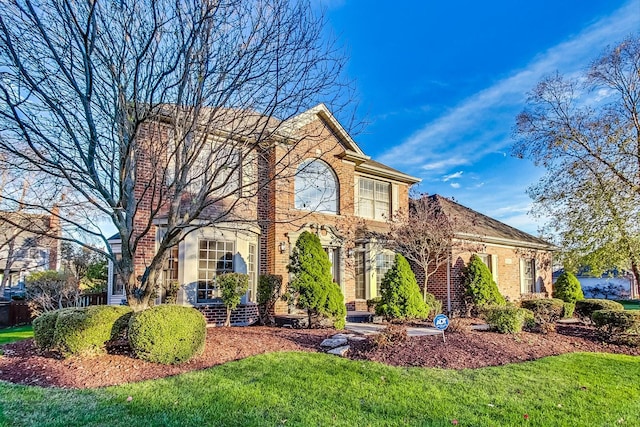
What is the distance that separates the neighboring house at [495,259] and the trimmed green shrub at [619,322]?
5.26m

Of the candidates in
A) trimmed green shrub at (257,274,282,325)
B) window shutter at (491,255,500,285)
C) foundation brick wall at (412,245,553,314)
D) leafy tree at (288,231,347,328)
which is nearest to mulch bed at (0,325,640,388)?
leafy tree at (288,231,347,328)

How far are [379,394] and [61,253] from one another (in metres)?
22.8

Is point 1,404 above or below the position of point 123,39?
below

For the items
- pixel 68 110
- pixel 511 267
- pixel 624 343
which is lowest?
pixel 624 343

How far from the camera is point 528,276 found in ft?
64.5

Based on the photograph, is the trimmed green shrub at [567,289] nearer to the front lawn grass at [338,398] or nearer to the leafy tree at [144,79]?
the front lawn grass at [338,398]

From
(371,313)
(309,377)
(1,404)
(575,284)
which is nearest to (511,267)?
(575,284)

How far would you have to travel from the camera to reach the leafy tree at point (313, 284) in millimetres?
10898

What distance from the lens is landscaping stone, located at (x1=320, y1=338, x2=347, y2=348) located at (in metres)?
8.22

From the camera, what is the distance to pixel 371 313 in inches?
539

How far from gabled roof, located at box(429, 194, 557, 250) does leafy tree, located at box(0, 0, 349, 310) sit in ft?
34.5

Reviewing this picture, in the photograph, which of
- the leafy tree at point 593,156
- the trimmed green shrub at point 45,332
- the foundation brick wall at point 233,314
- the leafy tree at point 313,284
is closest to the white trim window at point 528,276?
the leafy tree at point 593,156

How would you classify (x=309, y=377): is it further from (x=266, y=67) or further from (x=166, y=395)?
(x=266, y=67)

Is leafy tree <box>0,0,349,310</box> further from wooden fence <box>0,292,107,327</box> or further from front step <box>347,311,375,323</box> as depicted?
wooden fence <box>0,292,107,327</box>
